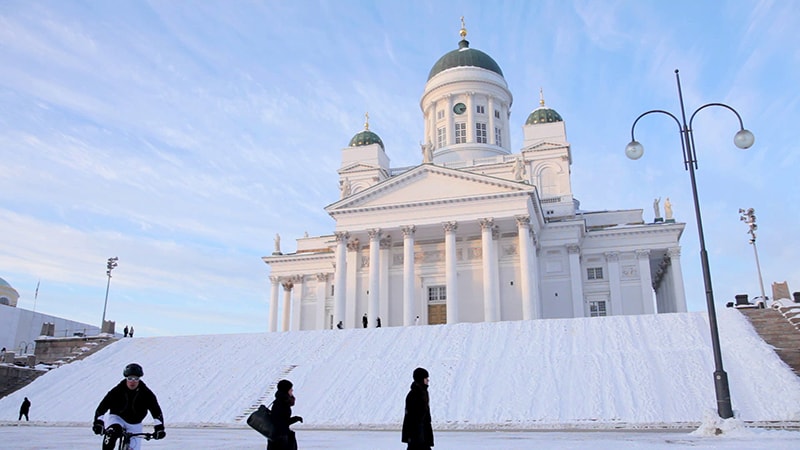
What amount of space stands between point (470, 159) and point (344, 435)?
Result: 39241mm

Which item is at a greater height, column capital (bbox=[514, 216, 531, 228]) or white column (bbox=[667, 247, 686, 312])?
column capital (bbox=[514, 216, 531, 228])

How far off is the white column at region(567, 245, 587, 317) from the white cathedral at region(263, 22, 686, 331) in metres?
0.07

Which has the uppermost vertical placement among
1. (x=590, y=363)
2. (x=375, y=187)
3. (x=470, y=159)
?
(x=470, y=159)

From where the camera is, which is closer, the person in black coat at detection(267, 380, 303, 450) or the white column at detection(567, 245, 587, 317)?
the person in black coat at detection(267, 380, 303, 450)

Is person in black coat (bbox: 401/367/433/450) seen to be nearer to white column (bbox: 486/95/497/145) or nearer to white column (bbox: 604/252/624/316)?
white column (bbox: 604/252/624/316)

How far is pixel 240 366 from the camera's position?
25.5m

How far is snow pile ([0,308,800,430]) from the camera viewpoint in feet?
58.4

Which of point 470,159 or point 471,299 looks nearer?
point 471,299

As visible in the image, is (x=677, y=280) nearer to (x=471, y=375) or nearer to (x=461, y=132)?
(x=461, y=132)

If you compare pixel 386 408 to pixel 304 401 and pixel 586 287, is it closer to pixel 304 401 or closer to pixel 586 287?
pixel 304 401

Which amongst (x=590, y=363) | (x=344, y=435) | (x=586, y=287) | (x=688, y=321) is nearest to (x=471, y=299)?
(x=586, y=287)

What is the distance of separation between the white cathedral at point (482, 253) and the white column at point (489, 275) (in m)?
0.06

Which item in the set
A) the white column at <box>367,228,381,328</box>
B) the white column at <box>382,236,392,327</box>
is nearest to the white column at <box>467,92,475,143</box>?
the white column at <box>382,236,392,327</box>

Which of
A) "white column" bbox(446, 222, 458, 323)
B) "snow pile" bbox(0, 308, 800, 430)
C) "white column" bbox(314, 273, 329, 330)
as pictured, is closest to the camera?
"snow pile" bbox(0, 308, 800, 430)
